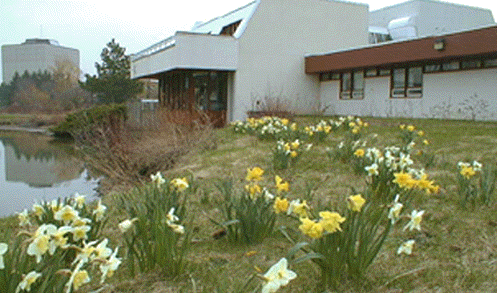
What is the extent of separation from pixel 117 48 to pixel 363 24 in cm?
2895

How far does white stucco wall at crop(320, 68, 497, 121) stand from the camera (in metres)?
14.9

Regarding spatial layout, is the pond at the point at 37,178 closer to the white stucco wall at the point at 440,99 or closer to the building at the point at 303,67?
the building at the point at 303,67

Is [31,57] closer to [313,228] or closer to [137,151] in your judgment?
[137,151]

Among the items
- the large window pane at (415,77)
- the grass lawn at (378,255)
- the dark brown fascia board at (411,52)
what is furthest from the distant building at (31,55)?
the grass lawn at (378,255)

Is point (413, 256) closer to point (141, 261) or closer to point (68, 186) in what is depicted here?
point (141, 261)

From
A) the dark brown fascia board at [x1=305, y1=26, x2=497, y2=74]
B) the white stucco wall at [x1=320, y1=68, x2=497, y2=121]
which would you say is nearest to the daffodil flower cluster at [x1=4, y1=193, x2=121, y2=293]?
the dark brown fascia board at [x1=305, y1=26, x2=497, y2=74]

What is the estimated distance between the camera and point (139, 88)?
4247 cm

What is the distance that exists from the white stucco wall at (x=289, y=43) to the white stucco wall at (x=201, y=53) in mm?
644

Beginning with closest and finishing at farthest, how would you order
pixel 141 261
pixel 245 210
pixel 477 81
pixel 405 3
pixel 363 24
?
pixel 141 261, pixel 245 210, pixel 477 81, pixel 363 24, pixel 405 3

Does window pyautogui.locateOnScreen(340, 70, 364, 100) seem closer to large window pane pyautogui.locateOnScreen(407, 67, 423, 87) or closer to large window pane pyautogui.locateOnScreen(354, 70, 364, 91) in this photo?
large window pane pyautogui.locateOnScreen(354, 70, 364, 91)

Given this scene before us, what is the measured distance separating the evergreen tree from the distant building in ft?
103

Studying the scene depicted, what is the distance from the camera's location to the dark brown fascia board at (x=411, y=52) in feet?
44.8

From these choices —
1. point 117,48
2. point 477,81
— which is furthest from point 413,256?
point 117,48

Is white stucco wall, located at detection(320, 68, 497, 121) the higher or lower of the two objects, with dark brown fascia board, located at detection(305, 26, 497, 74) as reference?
lower
